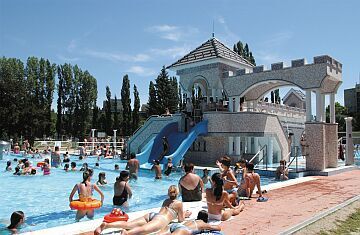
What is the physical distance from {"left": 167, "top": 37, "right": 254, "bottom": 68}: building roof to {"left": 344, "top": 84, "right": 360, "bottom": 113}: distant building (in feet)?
188

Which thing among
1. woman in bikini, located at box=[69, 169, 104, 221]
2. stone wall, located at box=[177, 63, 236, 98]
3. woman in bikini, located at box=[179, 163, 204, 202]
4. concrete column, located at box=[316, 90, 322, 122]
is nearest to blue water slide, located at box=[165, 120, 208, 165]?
stone wall, located at box=[177, 63, 236, 98]

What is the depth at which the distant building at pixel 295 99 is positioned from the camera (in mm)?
38291

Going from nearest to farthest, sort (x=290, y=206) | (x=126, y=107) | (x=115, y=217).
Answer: (x=115, y=217) → (x=290, y=206) → (x=126, y=107)

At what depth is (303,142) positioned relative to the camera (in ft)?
49.8

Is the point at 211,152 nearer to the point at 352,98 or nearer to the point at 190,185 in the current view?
the point at 190,185

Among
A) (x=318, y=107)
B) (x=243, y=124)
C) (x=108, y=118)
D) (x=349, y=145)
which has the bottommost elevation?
(x=349, y=145)

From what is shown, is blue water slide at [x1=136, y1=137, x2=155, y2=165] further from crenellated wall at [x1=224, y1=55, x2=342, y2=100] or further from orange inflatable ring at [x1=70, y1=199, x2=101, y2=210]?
orange inflatable ring at [x1=70, y1=199, x2=101, y2=210]

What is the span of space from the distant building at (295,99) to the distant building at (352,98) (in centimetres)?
3700

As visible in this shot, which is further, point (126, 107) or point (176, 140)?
point (126, 107)

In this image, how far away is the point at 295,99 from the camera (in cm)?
3897

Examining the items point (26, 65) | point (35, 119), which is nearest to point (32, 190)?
point (35, 119)

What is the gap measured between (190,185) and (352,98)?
75.6m

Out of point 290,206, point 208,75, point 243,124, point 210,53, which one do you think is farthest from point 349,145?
point 290,206

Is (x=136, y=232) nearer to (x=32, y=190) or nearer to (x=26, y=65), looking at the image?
(x=32, y=190)
